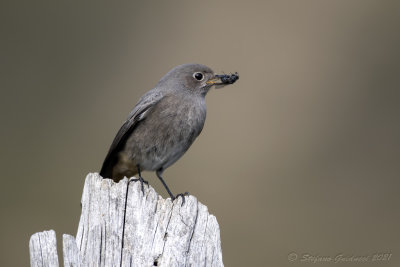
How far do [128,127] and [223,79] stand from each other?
43.6 inches

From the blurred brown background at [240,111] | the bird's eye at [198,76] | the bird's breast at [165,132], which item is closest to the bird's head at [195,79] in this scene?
the bird's eye at [198,76]

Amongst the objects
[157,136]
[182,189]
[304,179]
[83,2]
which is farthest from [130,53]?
[157,136]

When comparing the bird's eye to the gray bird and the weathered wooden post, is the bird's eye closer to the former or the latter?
the gray bird

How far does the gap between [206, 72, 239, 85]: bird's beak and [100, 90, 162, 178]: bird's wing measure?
63cm

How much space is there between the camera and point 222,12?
9.41 m

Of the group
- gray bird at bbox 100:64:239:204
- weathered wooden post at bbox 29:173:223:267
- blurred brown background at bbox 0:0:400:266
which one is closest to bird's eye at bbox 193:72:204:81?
gray bird at bbox 100:64:239:204

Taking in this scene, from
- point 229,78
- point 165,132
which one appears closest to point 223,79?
point 229,78

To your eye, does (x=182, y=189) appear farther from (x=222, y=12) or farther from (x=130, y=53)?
(x=222, y=12)

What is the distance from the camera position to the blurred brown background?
7.89m

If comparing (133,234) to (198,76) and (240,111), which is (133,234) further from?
(240,111)

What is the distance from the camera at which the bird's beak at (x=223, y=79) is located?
6047 mm

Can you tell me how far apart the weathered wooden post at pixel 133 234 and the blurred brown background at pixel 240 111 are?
374 centimetres

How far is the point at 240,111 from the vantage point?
8.55 m

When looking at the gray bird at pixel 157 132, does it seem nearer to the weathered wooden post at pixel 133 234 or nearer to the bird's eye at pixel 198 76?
the bird's eye at pixel 198 76
